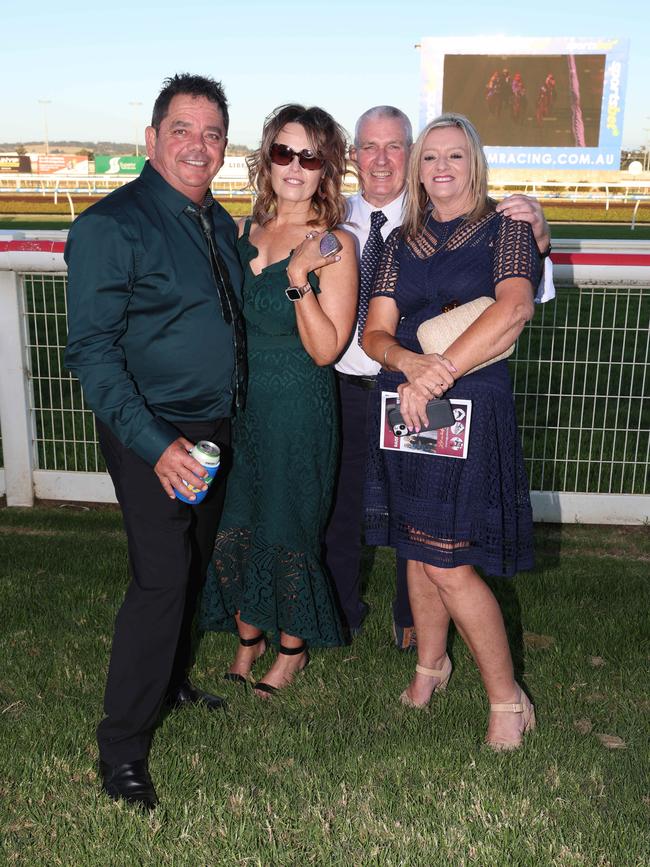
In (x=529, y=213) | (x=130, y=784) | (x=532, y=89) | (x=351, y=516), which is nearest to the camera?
(x=130, y=784)

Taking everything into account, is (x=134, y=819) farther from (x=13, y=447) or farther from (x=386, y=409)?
(x=13, y=447)

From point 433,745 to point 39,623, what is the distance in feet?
6.34

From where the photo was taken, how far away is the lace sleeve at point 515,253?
2.87 meters

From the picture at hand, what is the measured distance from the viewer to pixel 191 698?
349 cm

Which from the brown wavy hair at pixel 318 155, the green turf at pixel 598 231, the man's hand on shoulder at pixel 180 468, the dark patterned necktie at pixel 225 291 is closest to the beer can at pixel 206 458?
the man's hand on shoulder at pixel 180 468

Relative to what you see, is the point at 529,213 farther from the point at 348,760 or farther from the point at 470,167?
the point at 348,760

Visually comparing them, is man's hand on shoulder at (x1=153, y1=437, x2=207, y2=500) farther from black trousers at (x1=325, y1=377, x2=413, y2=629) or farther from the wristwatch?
black trousers at (x1=325, y1=377, x2=413, y2=629)

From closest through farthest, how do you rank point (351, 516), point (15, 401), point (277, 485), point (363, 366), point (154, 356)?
point (154, 356) < point (277, 485) < point (363, 366) < point (351, 516) < point (15, 401)

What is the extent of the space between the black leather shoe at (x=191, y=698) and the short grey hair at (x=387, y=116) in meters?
2.24

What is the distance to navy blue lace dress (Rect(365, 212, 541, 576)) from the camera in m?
2.96

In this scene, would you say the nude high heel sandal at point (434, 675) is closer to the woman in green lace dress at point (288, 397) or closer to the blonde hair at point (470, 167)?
the woman in green lace dress at point (288, 397)

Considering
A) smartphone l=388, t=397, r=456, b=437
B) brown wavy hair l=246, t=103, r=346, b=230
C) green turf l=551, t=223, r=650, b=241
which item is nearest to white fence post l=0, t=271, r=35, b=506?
brown wavy hair l=246, t=103, r=346, b=230

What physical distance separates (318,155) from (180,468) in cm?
124

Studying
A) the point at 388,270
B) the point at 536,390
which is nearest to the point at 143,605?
the point at 388,270
